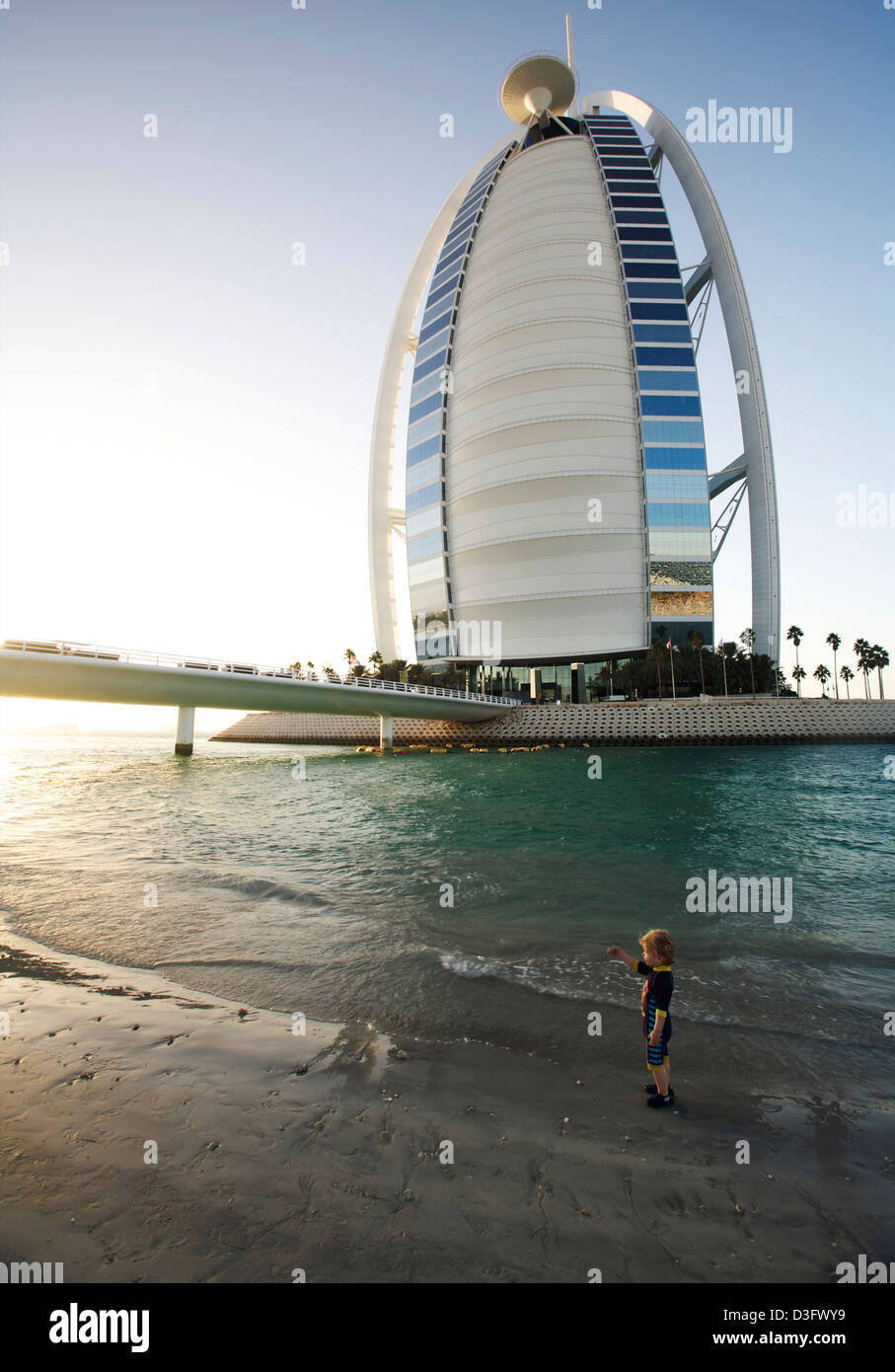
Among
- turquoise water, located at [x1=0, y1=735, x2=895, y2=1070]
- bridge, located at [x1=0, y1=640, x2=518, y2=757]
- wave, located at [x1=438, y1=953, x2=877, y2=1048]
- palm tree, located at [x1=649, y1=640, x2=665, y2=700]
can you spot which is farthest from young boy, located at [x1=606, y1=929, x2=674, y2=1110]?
palm tree, located at [x1=649, y1=640, x2=665, y2=700]

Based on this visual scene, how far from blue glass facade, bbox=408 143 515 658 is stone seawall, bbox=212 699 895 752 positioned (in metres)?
35.3

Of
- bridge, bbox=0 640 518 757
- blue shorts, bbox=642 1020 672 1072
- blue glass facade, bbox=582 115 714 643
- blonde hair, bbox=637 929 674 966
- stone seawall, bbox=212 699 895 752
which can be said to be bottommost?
stone seawall, bbox=212 699 895 752

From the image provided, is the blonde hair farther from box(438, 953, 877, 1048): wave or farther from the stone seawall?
the stone seawall

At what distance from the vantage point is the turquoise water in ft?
24.7

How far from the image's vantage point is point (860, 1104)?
523 cm

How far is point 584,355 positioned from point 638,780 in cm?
8366

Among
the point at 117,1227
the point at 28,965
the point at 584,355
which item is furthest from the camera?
the point at 584,355

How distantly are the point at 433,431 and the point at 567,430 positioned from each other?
26788 millimetres

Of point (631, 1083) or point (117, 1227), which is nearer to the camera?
point (117, 1227)

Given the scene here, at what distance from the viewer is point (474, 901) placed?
39.2 feet

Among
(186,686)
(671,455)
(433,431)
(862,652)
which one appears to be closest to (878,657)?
(862,652)
